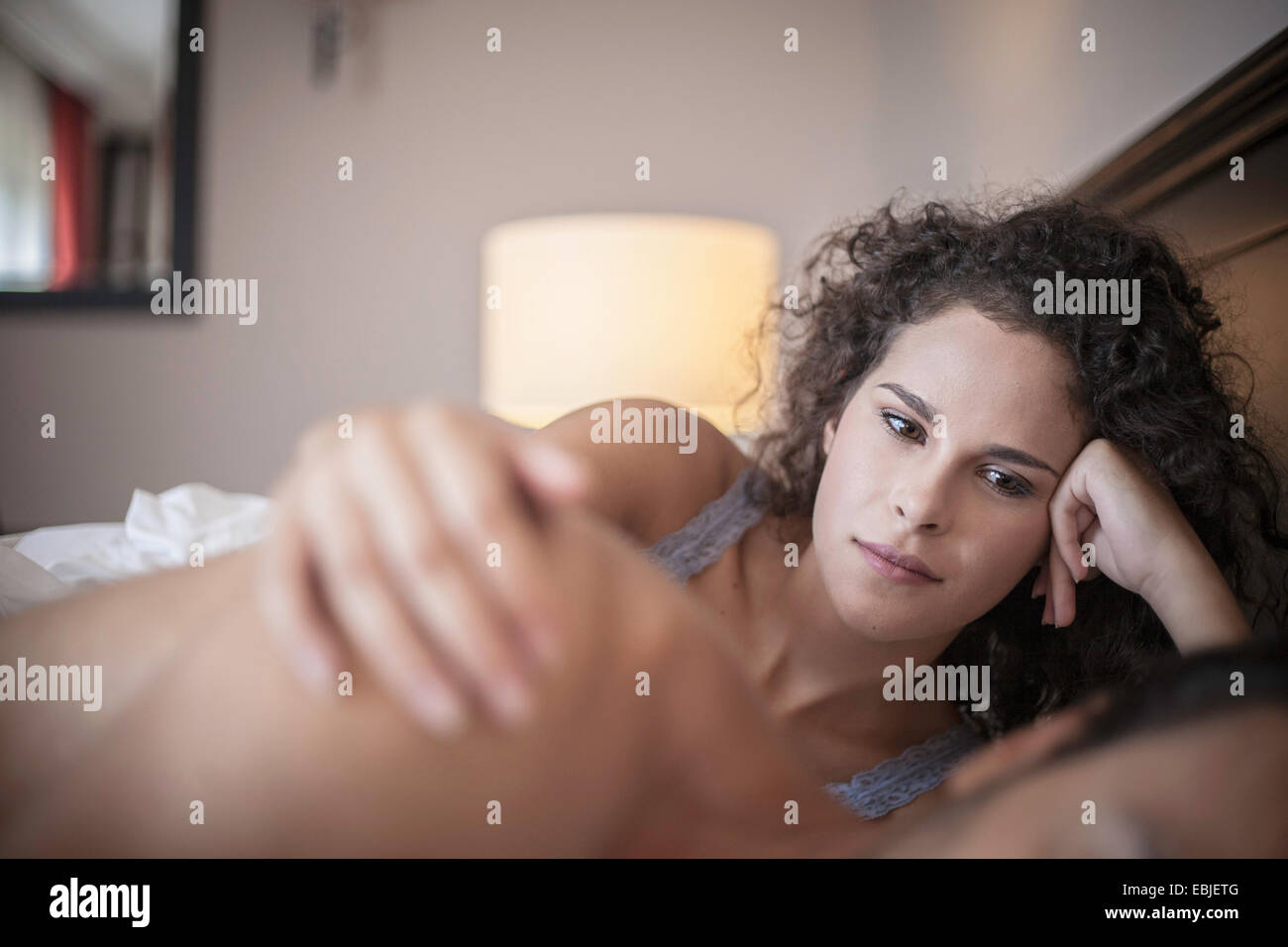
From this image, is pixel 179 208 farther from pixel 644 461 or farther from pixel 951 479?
pixel 951 479

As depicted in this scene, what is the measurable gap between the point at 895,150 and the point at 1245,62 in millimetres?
905

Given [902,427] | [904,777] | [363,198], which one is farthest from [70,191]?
[904,777]

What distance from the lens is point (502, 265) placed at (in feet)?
5.68

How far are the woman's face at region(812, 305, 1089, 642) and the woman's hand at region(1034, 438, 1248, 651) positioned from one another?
2 cm

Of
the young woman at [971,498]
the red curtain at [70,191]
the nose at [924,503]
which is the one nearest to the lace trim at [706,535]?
the young woman at [971,498]

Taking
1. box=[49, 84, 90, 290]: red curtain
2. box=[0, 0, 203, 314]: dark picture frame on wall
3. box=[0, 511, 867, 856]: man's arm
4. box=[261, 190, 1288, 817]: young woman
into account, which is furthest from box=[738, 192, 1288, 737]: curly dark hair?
box=[49, 84, 90, 290]: red curtain

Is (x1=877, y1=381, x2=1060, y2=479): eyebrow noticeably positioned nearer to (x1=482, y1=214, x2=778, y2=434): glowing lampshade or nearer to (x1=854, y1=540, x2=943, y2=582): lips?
(x1=854, y1=540, x2=943, y2=582): lips

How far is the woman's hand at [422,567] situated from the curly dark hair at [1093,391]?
76cm

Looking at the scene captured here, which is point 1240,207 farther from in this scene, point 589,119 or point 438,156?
point 438,156

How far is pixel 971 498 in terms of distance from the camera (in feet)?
2.86

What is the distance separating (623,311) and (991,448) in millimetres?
902

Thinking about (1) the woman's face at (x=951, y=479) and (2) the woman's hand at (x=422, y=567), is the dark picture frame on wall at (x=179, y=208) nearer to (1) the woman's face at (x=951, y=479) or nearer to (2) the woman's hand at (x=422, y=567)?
(1) the woman's face at (x=951, y=479)

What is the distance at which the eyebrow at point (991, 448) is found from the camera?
2.84ft

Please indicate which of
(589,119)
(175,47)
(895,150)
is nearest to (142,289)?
(175,47)
